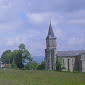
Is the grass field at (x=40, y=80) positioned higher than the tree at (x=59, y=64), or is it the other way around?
the tree at (x=59, y=64)

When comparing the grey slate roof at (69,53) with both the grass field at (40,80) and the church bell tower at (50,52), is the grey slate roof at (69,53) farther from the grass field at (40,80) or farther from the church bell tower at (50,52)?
the grass field at (40,80)

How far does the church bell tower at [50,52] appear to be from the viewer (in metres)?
89.9

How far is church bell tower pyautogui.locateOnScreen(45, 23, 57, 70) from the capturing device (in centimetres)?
8988

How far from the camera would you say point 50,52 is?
90625mm

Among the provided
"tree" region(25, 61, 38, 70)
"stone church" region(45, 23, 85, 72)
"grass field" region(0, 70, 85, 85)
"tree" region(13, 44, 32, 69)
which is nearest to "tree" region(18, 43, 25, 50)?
"tree" region(13, 44, 32, 69)

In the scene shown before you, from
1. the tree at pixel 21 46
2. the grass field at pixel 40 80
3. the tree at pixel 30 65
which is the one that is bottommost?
the grass field at pixel 40 80

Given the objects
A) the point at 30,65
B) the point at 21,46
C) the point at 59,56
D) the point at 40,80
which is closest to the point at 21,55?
the point at 21,46

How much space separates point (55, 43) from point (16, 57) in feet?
47.6

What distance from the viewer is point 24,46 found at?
90.9 meters

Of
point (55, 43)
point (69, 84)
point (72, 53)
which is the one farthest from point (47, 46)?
point (69, 84)

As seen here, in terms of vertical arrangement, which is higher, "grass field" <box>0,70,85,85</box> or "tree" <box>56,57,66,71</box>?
"tree" <box>56,57,66,71</box>

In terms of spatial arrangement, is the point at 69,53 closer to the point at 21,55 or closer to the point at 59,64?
the point at 59,64

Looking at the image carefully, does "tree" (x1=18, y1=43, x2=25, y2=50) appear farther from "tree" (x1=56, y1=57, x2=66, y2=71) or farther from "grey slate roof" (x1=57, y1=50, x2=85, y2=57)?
"tree" (x1=56, y1=57, x2=66, y2=71)

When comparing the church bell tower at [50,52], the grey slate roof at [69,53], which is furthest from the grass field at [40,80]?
the grey slate roof at [69,53]
